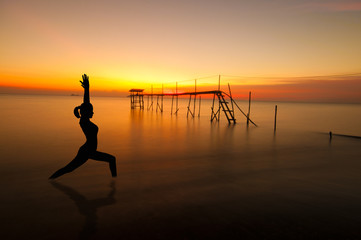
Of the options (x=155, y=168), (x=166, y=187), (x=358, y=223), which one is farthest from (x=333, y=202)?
(x=155, y=168)

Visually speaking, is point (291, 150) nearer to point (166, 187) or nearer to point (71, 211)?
point (166, 187)

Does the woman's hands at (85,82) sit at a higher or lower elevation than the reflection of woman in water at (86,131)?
higher

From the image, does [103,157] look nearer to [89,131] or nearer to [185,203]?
[89,131]

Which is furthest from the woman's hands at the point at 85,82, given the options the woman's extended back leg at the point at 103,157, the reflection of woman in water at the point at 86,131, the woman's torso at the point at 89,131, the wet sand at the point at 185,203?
the wet sand at the point at 185,203

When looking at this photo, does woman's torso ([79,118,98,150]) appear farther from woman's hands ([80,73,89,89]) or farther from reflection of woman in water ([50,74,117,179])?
woman's hands ([80,73,89,89])

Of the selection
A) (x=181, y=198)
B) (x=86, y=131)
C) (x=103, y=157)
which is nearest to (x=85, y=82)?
(x=86, y=131)

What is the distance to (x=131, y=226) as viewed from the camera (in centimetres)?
430

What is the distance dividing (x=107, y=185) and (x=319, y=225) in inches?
206

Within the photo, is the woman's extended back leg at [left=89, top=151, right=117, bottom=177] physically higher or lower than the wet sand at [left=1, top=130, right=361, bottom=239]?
higher

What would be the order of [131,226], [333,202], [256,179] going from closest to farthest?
A: 1. [131,226]
2. [333,202]
3. [256,179]

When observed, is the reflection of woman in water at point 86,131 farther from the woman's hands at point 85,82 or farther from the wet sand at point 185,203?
the wet sand at point 185,203

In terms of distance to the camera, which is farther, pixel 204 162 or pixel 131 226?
pixel 204 162

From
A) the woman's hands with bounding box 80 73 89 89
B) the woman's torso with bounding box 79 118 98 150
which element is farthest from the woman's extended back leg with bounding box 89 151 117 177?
the woman's hands with bounding box 80 73 89 89

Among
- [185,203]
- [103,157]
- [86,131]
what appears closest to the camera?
[185,203]
